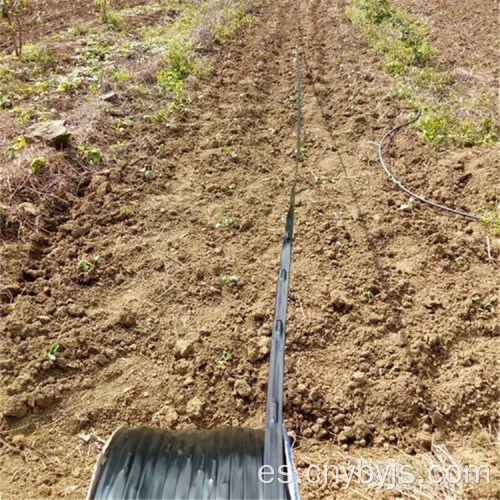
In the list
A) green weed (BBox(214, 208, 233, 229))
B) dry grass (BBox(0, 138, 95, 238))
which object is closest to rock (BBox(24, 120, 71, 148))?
dry grass (BBox(0, 138, 95, 238))

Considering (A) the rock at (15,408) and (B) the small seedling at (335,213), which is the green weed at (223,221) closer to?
(B) the small seedling at (335,213)

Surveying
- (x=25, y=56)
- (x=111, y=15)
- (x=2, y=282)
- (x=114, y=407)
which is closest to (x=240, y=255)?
(x=114, y=407)

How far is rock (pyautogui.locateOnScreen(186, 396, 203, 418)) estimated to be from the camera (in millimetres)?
2283

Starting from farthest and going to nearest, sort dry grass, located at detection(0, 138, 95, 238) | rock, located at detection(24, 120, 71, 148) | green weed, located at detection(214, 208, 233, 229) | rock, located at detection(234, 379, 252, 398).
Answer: rock, located at detection(24, 120, 71, 148) < green weed, located at detection(214, 208, 233, 229) < dry grass, located at detection(0, 138, 95, 238) < rock, located at detection(234, 379, 252, 398)

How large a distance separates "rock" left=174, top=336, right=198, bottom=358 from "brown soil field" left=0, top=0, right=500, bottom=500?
0.05 ft

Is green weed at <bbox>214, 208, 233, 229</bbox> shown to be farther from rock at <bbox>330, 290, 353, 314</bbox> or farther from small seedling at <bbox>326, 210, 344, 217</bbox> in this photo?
rock at <bbox>330, 290, 353, 314</bbox>

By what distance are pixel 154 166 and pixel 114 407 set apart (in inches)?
106

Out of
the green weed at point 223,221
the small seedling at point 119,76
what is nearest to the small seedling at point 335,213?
the green weed at point 223,221

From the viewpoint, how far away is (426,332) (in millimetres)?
2611

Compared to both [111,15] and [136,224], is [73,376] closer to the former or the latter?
[136,224]

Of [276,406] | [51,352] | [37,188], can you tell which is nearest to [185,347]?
[51,352]

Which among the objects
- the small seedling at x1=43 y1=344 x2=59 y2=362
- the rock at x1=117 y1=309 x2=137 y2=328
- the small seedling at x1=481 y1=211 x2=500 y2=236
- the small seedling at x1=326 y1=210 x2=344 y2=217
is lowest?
the rock at x1=117 y1=309 x2=137 y2=328

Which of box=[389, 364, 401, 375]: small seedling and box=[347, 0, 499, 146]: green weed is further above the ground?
box=[347, 0, 499, 146]: green weed

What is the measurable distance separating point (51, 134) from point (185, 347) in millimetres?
3083
